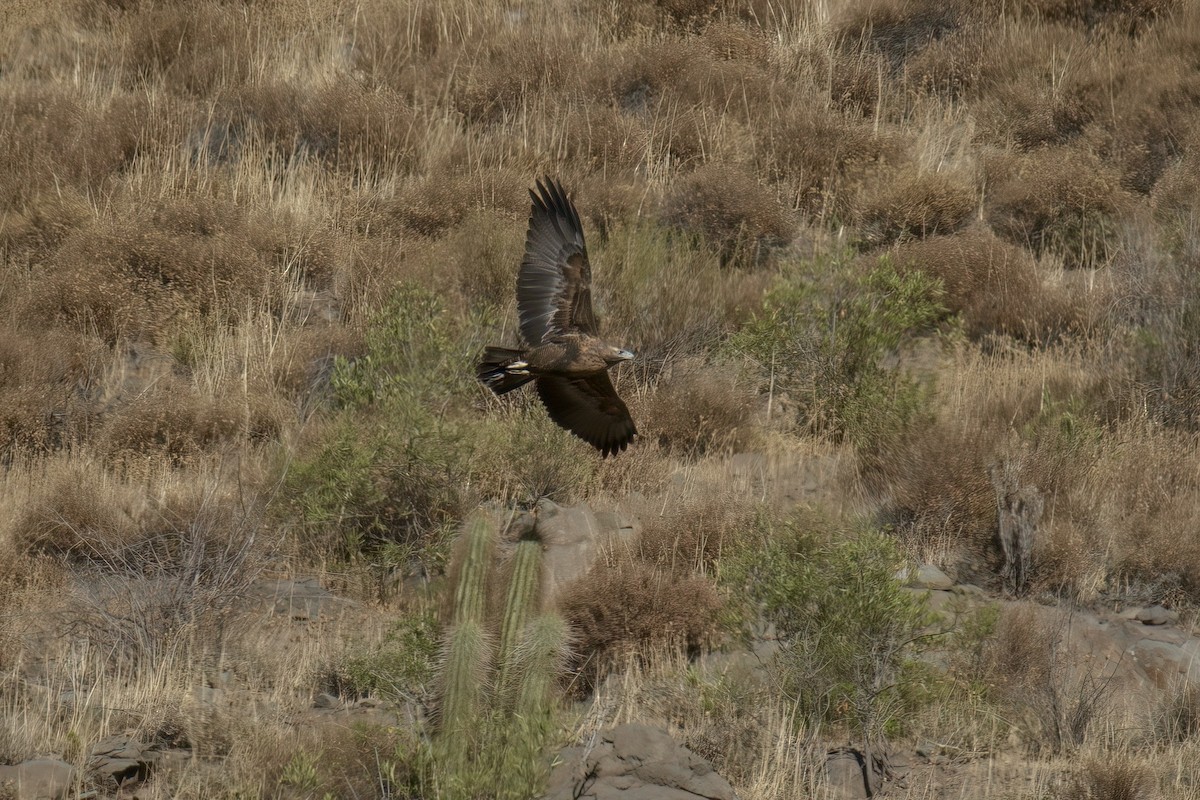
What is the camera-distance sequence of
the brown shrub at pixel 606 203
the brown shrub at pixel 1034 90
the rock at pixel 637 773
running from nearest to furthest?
1. the rock at pixel 637 773
2. the brown shrub at pixel 606 203
3. the brown shrub at pixel 1034 90

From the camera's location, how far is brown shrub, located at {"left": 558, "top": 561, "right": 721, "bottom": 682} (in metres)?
8.23

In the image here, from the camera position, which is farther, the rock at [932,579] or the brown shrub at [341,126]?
the brown shrub at [341,126]

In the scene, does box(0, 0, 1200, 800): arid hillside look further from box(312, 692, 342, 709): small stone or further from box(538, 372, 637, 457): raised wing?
box(538, 372, 637, 457): raised wing


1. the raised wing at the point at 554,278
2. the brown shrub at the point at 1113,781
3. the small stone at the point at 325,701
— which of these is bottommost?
the small stone at the point at 325,701

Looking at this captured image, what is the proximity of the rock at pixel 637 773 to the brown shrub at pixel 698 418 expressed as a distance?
12.0 feet

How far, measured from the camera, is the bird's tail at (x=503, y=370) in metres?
8.41

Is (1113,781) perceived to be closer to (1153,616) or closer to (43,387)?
(1153,616)

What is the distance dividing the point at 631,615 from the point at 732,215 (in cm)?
491

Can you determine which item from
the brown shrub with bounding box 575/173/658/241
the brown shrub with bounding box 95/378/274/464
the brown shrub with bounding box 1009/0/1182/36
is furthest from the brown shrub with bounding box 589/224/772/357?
the brown shrub with bounding box 1009/0/1182/36

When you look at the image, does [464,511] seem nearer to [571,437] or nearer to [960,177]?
[571,437]

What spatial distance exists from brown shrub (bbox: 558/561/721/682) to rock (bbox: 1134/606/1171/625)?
8.03 feet

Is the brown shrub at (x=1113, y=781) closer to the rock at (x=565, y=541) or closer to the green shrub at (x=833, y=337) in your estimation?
the rock at (x=565, y=541)

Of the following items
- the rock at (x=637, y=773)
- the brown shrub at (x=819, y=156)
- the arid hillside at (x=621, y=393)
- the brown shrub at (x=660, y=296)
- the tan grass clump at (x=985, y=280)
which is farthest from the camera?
the brown shrub at (x=819, y=156)

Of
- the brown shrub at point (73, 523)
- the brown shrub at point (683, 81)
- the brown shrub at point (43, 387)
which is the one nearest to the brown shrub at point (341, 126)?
the brown shrub at point (683, 81)
